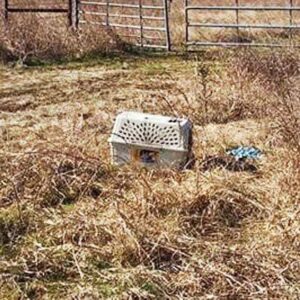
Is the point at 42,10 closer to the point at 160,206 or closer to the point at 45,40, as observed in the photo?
the point at 45,40

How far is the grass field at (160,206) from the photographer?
345 centimetres

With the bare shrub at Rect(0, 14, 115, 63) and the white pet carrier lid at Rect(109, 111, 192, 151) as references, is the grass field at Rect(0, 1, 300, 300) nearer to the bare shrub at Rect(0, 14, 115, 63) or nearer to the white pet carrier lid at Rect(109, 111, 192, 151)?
the white pet carrier lid at Rect(109, 111, 192, 151)

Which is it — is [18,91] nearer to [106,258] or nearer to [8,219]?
[8,219]

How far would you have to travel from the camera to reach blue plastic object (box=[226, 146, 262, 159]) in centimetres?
510

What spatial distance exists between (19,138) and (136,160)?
1.46 metres

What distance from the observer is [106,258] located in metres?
3.69

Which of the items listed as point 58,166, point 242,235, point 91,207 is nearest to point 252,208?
point 242,235

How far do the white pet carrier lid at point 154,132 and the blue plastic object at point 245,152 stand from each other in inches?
19.1

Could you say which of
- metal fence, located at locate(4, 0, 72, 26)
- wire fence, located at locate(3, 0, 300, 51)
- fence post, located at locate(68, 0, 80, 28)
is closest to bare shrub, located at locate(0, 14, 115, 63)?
metal fence, located at locate(4, 0, 72, 26)

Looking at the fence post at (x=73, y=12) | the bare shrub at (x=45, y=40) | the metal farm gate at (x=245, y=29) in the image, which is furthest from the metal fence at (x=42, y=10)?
the metal farm gate at (x=245, y=29)

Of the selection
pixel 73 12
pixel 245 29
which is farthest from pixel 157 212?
pixel 245 29

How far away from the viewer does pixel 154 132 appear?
4.79 metres

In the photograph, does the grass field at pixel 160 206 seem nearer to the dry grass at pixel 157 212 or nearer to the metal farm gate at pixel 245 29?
the dry grass at pixel 157 212

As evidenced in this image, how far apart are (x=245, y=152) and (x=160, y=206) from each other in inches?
49.4
